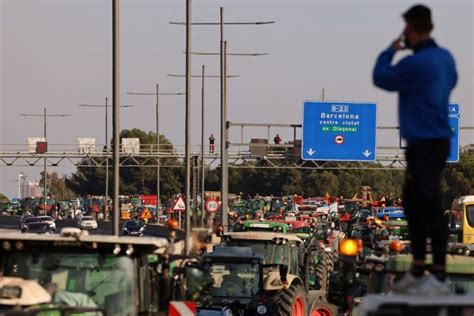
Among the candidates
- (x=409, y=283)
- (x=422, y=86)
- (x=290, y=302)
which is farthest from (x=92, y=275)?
(x=290, y=302)

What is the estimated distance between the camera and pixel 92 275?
12.3 metres

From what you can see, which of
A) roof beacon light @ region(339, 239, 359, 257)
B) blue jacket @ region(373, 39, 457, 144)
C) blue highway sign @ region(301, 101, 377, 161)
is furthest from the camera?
blue highway sign @ region(301, 101, 377, 161)

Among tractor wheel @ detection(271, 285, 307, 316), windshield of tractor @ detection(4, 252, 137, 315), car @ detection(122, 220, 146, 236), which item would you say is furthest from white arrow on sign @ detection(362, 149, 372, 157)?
windshield of tractor @ detection(4, 252, 137, 315)

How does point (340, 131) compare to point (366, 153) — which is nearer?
point (340, 131)

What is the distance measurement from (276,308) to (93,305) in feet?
37.5

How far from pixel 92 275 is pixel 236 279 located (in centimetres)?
1167

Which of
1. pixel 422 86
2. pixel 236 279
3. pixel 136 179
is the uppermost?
pixel 422 86

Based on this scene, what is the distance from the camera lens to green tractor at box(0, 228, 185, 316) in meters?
12.3

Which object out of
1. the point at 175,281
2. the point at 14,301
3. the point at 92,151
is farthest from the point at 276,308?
the point at 92,151

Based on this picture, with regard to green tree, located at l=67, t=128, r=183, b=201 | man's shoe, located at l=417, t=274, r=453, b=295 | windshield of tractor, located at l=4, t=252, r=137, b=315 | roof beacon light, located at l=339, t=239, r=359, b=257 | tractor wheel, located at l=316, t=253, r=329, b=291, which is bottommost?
green tree, located at l=67, t=128, r=183, b=201

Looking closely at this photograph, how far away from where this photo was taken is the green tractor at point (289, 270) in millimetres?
23578

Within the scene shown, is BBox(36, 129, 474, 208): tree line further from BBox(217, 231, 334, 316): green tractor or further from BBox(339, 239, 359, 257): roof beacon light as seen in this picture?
BBox(339, 239, 359, 257): roof beacon light

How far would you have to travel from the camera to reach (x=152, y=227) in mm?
79312

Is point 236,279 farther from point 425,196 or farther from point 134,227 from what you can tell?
point 134,227
